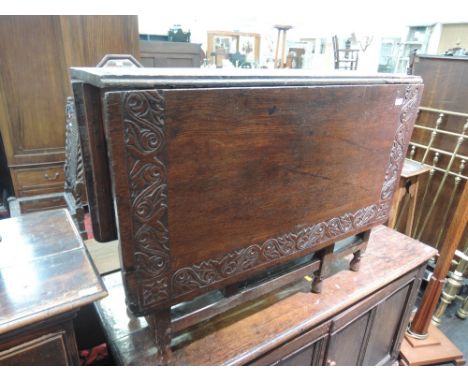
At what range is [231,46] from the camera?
3.27m

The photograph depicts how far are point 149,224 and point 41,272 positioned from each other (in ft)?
0.96

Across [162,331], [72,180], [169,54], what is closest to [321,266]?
[162,331]

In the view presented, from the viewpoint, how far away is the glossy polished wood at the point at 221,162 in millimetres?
575

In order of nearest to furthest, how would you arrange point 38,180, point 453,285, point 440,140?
point 453,285 → point 440,140 → point 38,180

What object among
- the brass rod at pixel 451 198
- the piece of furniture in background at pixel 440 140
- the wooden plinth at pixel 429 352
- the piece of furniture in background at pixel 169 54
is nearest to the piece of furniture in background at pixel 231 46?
the piece of furniture in background at pixel 169 54

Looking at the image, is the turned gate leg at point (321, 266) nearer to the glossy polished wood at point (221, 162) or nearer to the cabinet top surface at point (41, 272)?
the glossy polished wood at point (221, 162)

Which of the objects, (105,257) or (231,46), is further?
(231,46)

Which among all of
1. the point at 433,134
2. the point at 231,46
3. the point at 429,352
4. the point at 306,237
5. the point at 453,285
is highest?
the point at 231,46

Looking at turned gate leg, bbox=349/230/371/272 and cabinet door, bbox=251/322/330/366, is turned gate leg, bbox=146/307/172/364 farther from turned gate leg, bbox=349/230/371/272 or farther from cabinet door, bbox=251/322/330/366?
turned gate leg, bbox=349/230/371/272

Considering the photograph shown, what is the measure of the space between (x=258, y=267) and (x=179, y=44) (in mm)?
2445

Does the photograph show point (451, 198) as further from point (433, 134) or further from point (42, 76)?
point (42, 76)

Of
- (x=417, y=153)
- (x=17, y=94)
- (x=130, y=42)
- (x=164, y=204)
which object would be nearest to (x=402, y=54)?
(x=417, y=153)

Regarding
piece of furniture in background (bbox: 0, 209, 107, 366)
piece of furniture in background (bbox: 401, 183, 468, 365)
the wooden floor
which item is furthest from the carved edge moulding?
piece of furniture in background (bbox: 401, 183, 468, 365)

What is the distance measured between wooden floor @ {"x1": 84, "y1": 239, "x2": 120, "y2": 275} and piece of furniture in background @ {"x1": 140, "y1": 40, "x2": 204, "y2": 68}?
5.80 ft
